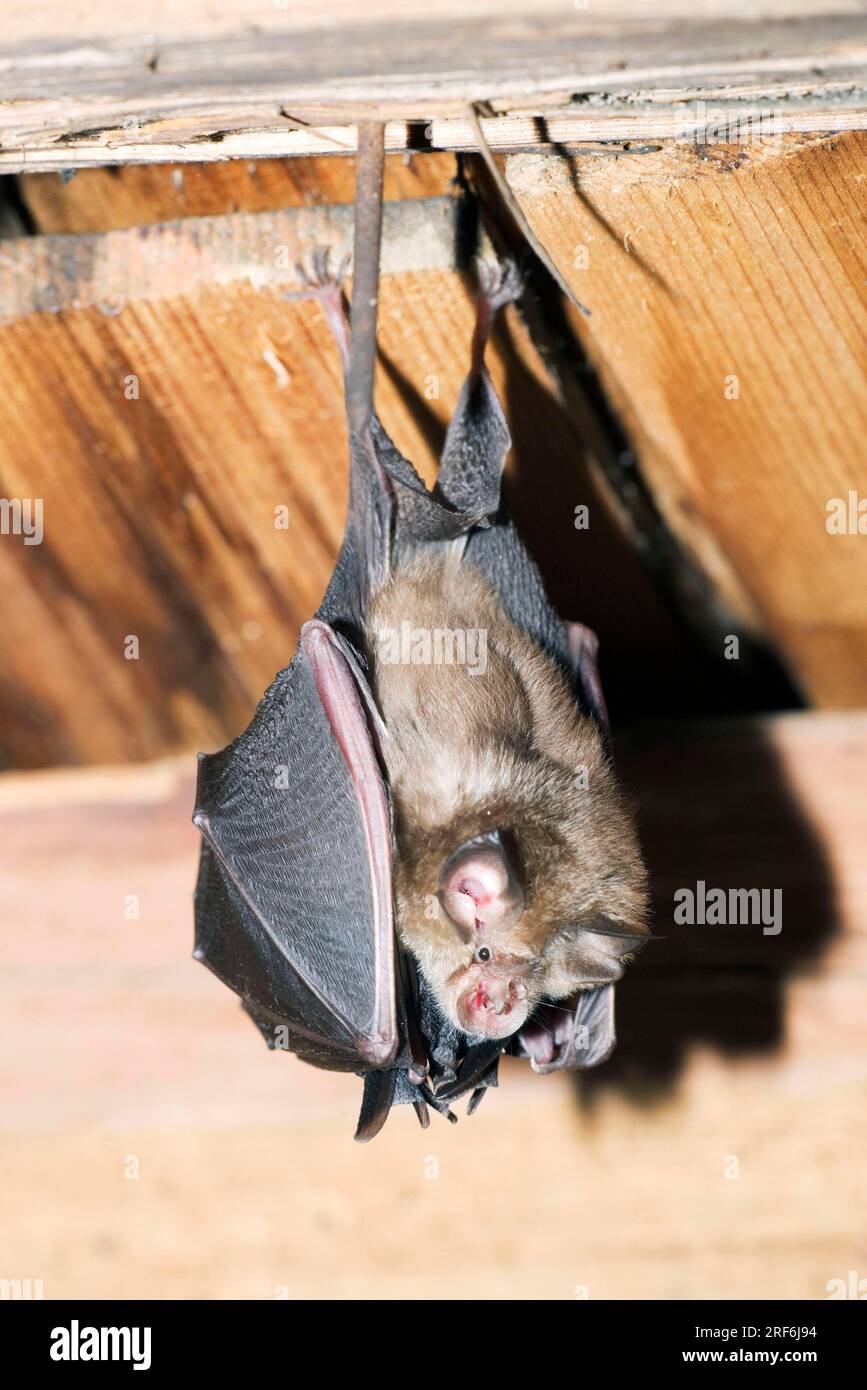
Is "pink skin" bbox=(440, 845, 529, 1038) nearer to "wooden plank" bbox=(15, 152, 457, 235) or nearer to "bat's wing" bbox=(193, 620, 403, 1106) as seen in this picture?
"bat's wing" bbox=(193, 620, 403, 1106)

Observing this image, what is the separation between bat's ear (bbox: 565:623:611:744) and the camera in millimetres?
2459

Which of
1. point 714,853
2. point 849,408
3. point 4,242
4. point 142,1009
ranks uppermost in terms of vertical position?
point 4,242

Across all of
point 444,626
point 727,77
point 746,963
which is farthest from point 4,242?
point 746,963

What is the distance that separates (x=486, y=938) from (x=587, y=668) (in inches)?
21.9

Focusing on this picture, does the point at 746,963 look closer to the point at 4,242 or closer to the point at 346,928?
the point at 346,928

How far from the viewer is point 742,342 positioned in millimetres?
2076

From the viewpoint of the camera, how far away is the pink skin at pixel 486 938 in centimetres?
224

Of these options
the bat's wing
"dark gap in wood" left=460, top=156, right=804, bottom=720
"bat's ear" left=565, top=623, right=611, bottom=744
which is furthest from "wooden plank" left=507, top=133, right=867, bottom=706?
the bat's wing

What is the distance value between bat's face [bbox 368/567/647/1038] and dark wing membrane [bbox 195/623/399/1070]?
25cm

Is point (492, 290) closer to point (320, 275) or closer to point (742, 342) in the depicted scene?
point (320, 275)

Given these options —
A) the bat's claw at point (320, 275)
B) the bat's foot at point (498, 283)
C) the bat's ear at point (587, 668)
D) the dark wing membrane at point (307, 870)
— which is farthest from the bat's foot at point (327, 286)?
the bat's ear at point (587, 668)

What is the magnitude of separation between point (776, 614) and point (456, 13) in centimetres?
145

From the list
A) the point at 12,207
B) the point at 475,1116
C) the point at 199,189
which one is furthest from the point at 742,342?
the point at 475,1116

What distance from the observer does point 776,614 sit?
2551mm
